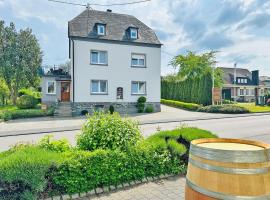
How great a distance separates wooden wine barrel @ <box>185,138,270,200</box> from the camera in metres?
1.85

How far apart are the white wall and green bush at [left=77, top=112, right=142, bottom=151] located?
1666 centimetres

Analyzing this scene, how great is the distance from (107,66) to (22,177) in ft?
62.2

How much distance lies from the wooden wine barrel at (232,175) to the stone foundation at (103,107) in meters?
19.1

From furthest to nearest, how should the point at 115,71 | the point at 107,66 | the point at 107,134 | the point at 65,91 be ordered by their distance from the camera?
the point at 65,91 < the point at 115,71 < the point at 107,66 < the point at 107,134

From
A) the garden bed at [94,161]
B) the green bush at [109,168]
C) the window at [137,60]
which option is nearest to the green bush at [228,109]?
the window at [137,60]

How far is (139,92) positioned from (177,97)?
432 inches

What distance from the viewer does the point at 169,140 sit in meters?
4.96

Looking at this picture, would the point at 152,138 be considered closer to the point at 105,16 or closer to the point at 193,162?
the point at 193,162

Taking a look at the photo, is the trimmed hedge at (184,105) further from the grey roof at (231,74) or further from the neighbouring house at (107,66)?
the grey roof at (231,74)

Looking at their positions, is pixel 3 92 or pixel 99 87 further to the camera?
pixel 3 92

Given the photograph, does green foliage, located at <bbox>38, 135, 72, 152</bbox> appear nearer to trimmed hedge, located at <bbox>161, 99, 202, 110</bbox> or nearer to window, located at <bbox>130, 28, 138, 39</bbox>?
window, located at <bbox>130, 28, 138, 39</bbox>

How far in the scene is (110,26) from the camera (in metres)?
22.9

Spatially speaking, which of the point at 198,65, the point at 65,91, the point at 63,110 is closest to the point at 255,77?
the point at 198,65

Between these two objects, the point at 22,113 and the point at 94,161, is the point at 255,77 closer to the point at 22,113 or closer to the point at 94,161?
the point at 22,113
